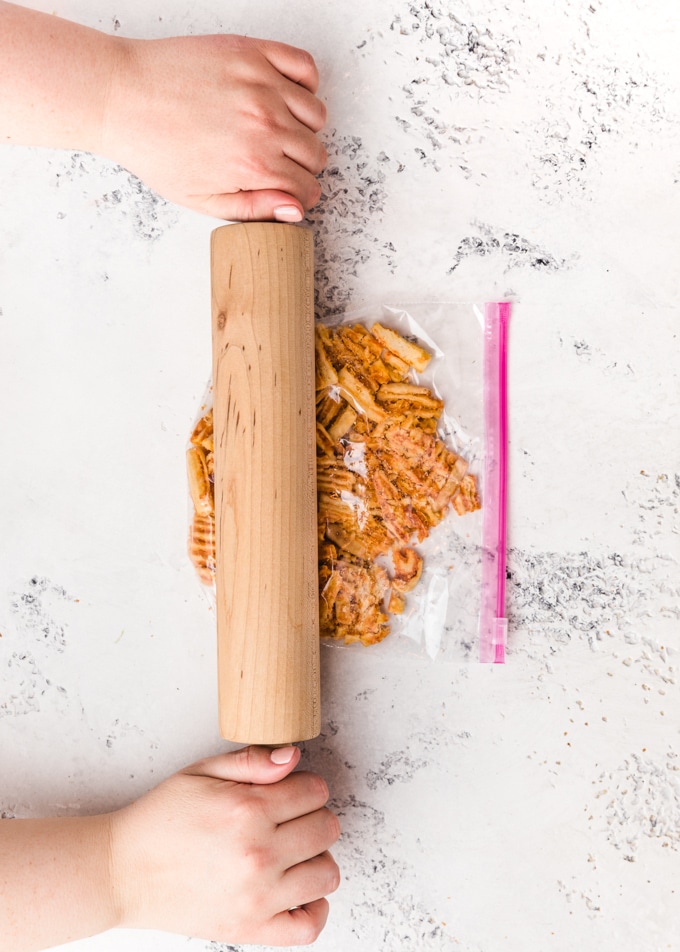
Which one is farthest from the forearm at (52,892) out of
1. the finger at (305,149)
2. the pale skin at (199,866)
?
the finger at (305,149)

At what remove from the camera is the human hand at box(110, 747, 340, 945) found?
0.82 m

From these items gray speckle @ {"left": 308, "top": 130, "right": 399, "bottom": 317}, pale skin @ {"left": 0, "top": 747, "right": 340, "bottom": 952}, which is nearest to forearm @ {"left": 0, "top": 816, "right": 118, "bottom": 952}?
pale skin @ {"left": 0, "top": 747, "right": 340, "bottom": 952}

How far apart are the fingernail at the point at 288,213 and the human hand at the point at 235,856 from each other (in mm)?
566

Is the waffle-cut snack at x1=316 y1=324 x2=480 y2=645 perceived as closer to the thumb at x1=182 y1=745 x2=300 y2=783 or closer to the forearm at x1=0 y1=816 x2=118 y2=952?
Result: the thumb at x1=182 y1=745 x2=300 y2=783

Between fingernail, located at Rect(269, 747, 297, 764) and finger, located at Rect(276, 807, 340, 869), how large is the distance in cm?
7

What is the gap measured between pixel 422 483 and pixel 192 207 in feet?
1.30

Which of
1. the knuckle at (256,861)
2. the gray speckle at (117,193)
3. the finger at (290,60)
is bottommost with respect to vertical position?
the knuckle at (256,861)

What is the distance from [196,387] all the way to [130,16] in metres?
0.45

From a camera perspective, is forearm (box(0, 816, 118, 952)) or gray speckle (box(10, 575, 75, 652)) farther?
gray speckle (box(10, 575, 75, 652))

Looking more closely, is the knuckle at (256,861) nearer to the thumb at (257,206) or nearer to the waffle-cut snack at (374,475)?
the waffle-cut snack at (374,475)

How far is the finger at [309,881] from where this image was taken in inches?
32.9

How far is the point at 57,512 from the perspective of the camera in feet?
3.21

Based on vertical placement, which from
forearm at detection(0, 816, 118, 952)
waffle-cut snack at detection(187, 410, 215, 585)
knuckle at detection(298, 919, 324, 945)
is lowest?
knuckle at detection(298, 919, 324, 945)

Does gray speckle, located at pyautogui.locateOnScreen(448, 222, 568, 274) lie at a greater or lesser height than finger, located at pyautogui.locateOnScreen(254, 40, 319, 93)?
lesser
